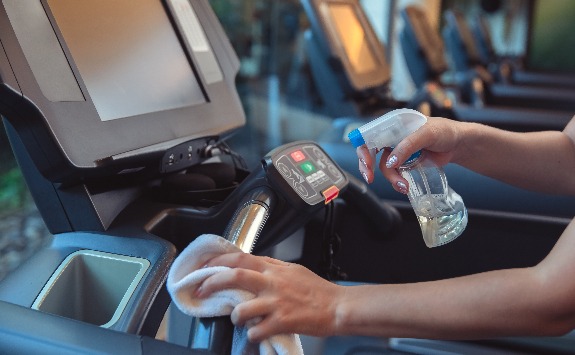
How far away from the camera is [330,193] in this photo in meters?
1.01

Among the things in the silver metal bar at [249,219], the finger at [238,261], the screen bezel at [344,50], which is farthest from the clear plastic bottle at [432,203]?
the screen bezel at [344,50]

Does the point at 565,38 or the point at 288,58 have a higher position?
the point at 288,58

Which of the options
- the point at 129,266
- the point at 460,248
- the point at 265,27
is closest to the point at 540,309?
the point at 129,266

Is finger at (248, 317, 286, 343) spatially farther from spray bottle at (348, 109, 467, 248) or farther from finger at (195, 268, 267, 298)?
spray bottle at (348, 109, 467, 248)

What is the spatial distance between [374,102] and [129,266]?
1736mm

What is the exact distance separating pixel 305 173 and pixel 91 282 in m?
0.35

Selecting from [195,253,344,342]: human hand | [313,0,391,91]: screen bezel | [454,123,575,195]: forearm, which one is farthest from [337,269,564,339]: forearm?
[313,0,391,91]: screen bezel

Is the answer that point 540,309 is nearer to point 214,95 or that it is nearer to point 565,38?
point 214,95

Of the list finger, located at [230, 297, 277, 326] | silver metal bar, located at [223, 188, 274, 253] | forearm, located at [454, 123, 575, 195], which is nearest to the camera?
finger, located at [230, 297, 277, 326]

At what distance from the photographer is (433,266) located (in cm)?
167

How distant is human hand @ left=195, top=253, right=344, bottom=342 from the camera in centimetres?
70

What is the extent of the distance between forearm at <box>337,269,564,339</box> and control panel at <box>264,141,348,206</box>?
0.27 m

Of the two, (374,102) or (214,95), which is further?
(374,102)

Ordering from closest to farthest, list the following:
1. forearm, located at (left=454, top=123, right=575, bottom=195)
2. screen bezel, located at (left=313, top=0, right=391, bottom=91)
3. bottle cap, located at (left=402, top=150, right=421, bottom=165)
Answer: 1. bottle cap, located at (left=402, top=150, right=421, bottom=165)
2. forearm, located at (left=454, top=123, right=575, bottom=195)
3. screen bezel, located at (left=313, top=0, right=391, bottom=91)
